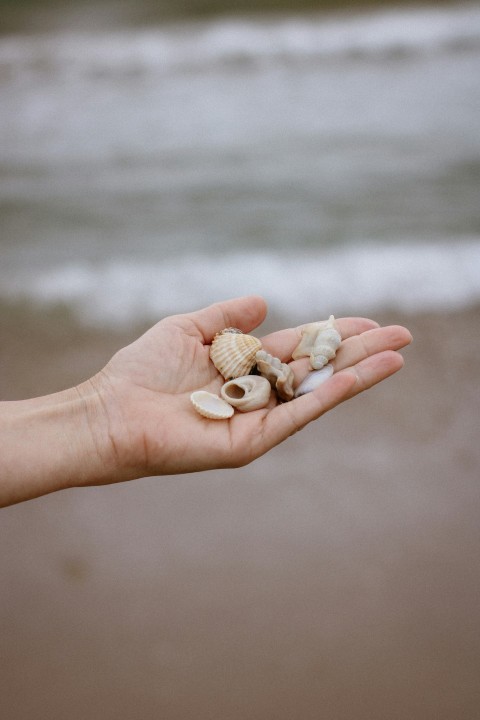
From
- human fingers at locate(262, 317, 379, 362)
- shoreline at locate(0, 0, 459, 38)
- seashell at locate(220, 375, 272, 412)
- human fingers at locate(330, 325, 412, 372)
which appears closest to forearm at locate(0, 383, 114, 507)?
seashell at locate(220, 375, 272, 412)

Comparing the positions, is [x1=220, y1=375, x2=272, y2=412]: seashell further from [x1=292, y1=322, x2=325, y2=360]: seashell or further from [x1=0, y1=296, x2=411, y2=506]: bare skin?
[x1=292, y1=322, x2=325, y2=360]: seashell

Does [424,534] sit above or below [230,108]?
below

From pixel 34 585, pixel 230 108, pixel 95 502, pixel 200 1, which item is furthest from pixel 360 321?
pixel 200 1

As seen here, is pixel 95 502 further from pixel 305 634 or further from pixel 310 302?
pixel 310 302

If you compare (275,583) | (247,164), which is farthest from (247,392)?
(247,164)

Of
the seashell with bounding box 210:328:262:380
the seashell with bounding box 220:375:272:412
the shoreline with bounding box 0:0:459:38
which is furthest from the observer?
the shoreline with bounding box 0:0:459:38

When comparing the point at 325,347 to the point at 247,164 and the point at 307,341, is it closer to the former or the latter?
the point at 307,341
